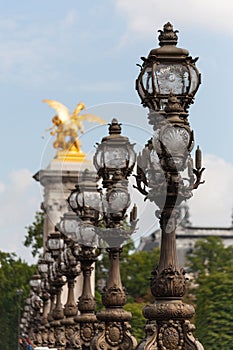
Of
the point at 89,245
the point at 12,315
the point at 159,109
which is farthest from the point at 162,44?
the point at 12,315

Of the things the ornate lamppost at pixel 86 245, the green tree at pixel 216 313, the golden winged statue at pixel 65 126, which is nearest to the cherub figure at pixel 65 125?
the golden winged statue at pixel 65 126

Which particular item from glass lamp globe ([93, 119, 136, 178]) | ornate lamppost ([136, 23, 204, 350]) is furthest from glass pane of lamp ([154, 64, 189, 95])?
glass lamp globe ([93, 119, 136, 178])

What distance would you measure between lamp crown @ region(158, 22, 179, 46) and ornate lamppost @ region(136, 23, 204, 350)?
118 mm

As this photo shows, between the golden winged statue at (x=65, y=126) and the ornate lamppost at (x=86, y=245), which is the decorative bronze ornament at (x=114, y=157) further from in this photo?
the golden winged statue at (x=65, y=126)

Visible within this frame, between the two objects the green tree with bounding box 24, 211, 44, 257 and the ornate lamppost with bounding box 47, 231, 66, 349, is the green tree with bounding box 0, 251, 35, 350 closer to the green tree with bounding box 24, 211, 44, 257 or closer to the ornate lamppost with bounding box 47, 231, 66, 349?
the green tree with bounding box 24, 211, 44, 257

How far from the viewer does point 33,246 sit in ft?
412

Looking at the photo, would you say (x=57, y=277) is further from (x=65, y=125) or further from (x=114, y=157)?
(x=65, y=125)

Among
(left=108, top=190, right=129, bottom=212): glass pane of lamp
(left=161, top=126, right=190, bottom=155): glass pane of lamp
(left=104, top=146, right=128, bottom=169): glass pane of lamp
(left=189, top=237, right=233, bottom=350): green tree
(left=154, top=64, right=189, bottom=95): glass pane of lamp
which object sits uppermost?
(left=189, top=237, right=233, bottom=350): green tree

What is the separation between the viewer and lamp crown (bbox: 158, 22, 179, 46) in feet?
61.9

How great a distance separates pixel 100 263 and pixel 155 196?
95789 millimetres

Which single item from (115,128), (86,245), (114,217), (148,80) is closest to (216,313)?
(86,245)

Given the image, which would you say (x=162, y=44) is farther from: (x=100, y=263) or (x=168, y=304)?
(x=100, y=263)

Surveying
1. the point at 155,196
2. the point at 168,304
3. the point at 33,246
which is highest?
the point at 33,246

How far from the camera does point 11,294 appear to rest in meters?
116
